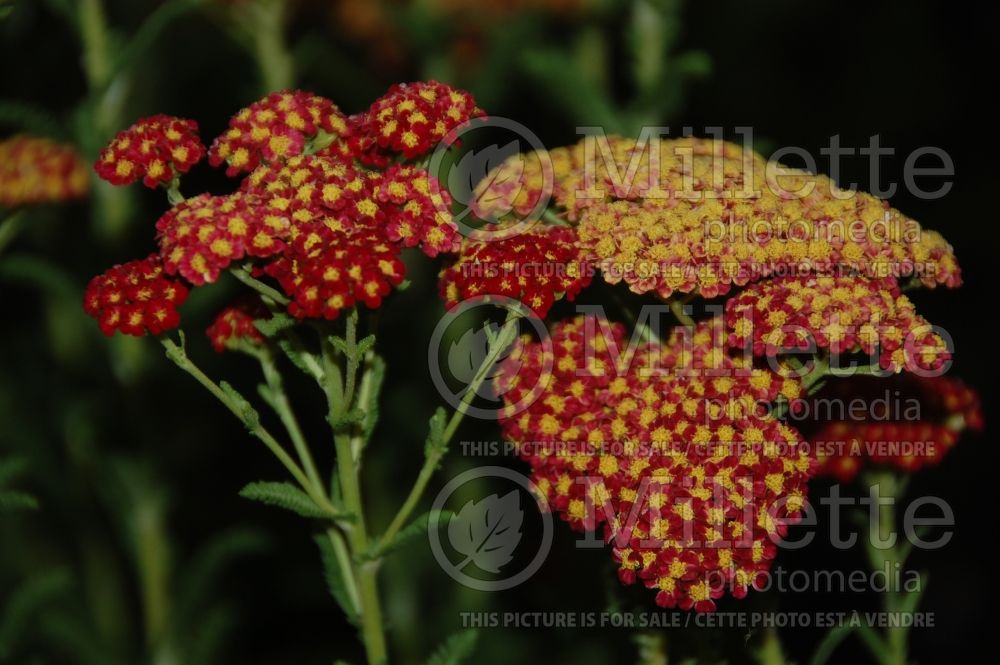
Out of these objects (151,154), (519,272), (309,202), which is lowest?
(519,272)

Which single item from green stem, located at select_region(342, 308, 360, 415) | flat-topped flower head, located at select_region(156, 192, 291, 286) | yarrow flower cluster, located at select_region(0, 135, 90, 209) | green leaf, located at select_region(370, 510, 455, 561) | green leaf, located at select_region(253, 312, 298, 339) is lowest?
green leaf, located at select_region(370, 510, 455, 561)

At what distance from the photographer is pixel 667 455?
219 centimetres

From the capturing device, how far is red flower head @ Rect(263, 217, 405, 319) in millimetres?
2031

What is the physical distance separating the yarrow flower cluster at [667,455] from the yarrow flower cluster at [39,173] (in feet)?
5.42

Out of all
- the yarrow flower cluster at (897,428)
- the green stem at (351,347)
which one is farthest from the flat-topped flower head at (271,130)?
the yarrow flower cluster at (897,428)

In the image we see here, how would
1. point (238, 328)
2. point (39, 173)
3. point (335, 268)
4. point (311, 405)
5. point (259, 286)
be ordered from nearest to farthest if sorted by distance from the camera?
point (335, 268), point (259, 286), point (238, 328), point (39, 173), point (311, 405)

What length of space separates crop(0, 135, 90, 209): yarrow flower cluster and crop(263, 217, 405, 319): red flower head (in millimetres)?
1412

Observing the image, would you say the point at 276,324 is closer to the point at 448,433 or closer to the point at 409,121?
the point at 448,433

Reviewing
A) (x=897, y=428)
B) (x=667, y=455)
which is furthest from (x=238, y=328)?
(x=897, y=428)

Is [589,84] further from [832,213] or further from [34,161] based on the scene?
[34,161]

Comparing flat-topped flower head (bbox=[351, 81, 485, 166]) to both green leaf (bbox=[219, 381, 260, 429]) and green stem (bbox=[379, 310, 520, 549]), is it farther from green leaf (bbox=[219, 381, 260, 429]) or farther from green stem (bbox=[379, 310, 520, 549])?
green leaf (bbox=[219, 381, 260, 429])

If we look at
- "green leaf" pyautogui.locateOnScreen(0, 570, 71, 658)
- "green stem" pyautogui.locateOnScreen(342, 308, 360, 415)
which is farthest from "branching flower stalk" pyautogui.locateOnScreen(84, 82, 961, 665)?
"green leaf" pyautogui.locateOnScreen(0, 570, 71, 658)

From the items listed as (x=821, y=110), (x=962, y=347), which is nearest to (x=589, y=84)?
(x=962, y=347)

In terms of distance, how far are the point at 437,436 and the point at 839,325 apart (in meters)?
0.82
